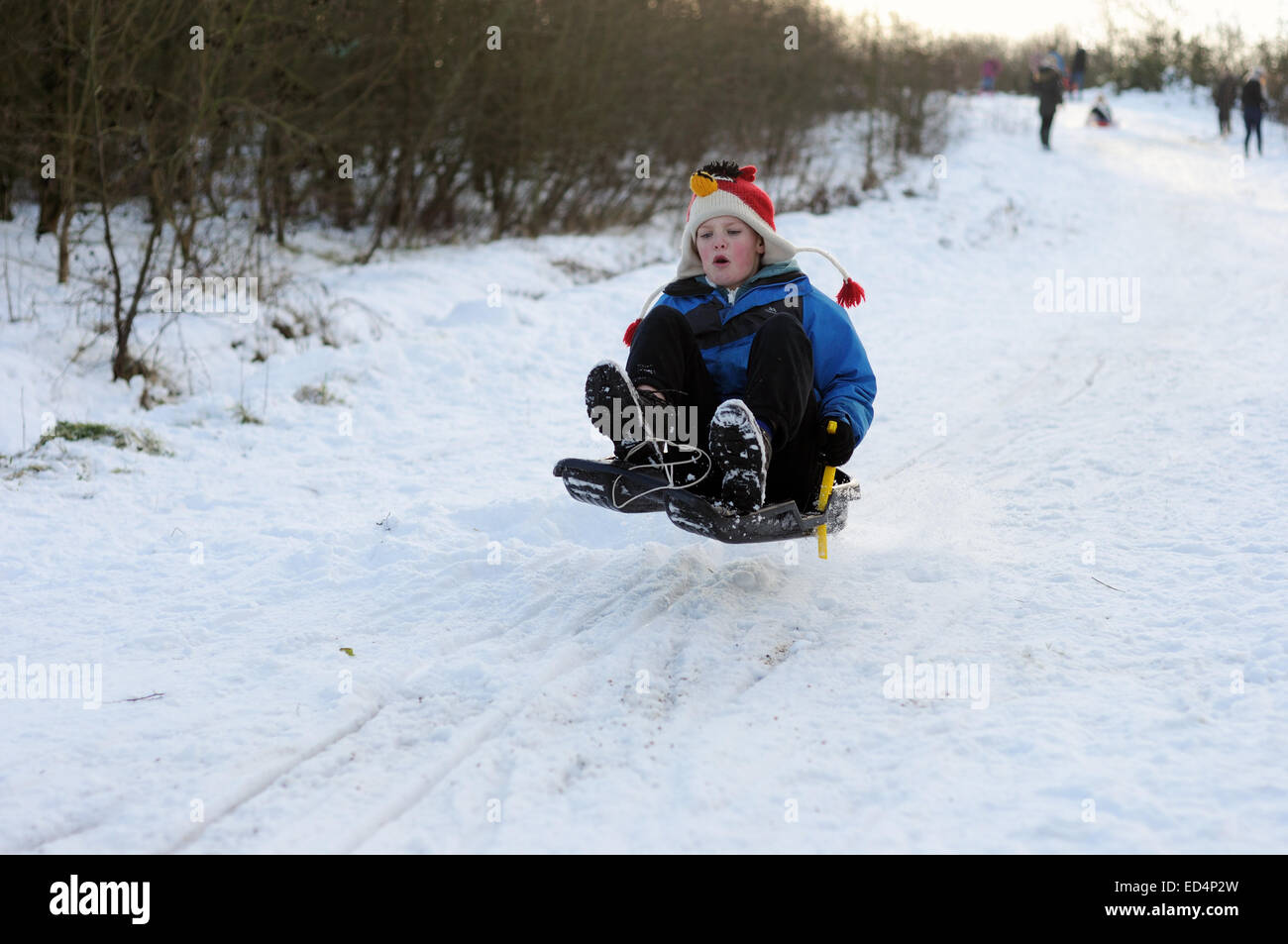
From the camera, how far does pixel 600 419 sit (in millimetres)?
3645

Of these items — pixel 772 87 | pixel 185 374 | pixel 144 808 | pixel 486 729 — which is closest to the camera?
pixel 144 808

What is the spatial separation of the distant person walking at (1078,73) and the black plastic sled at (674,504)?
30277mm

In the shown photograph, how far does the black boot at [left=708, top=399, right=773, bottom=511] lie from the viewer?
3385 mm

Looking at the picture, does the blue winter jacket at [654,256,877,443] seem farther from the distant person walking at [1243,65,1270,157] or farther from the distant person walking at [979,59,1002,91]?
the distant person walking at [979,59,1002,91]

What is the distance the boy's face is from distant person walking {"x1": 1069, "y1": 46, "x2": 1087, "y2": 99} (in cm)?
2956

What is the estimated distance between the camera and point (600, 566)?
4160mm

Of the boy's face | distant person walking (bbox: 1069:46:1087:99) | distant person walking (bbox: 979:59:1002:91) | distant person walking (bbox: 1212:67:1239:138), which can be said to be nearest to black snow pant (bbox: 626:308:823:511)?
the boy's face
